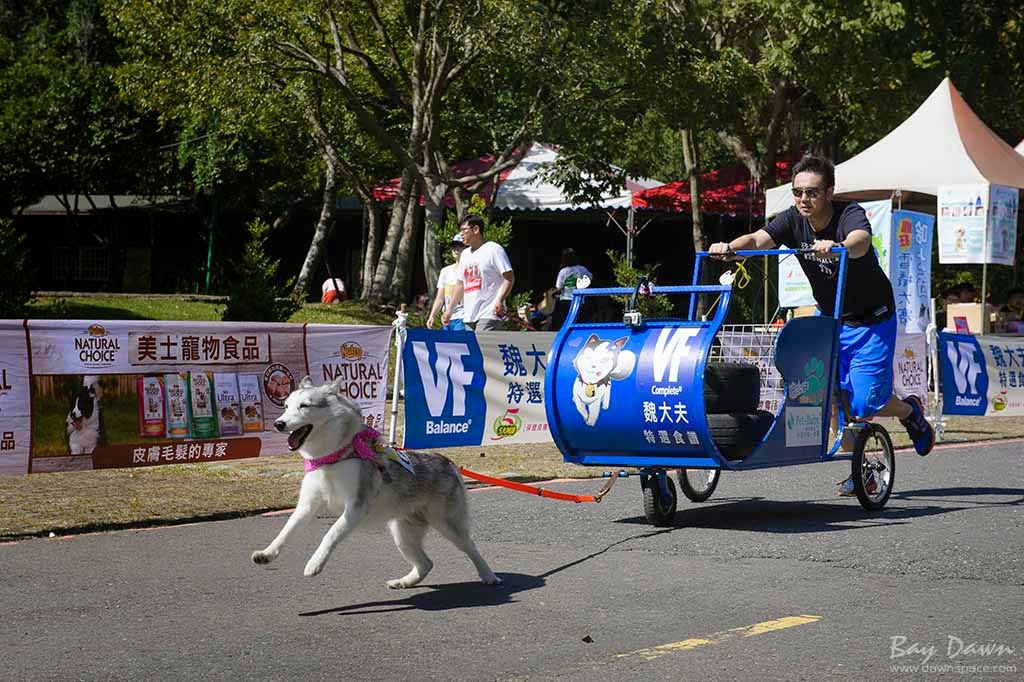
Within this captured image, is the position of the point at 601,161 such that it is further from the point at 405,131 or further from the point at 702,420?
the point at 702,420

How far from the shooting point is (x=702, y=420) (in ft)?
26.4

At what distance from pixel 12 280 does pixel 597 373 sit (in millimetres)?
12056

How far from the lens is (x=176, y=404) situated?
10.4 metres

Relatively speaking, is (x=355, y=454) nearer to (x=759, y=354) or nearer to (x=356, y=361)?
(x=759, y=354)

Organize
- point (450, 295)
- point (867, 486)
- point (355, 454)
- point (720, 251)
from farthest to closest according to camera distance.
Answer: point (450, 295) < point (867, 486) < point (720, 251) < point (355, 454)

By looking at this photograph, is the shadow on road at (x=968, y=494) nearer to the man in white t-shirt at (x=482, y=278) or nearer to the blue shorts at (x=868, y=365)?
the blue shorts at (x=868, y=365)

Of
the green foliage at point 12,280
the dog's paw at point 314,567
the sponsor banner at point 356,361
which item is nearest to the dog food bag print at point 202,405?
the sponsor banner at point 356,361

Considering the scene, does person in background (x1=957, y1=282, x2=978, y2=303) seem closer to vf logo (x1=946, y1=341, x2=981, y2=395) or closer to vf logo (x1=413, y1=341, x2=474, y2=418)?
vf logo (x1=946, y1=341, x2=981, y2=395)

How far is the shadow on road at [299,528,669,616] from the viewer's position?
6.41 m

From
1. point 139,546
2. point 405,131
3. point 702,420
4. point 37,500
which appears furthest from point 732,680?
point 405,131

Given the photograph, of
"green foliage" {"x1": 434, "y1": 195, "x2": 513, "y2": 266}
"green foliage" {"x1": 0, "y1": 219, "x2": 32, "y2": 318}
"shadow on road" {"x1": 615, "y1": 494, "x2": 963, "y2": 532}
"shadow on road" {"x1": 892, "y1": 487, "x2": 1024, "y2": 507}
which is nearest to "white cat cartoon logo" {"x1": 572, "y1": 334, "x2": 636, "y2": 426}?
"shadow on road" {"x1": 615, "y1": 494, "x2": 963, "y2": 532}

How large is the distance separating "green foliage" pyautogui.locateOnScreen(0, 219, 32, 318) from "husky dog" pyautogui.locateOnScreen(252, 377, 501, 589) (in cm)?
1237

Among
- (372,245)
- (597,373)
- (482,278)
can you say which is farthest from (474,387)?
(372,245)

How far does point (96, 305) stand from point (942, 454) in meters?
19.2
